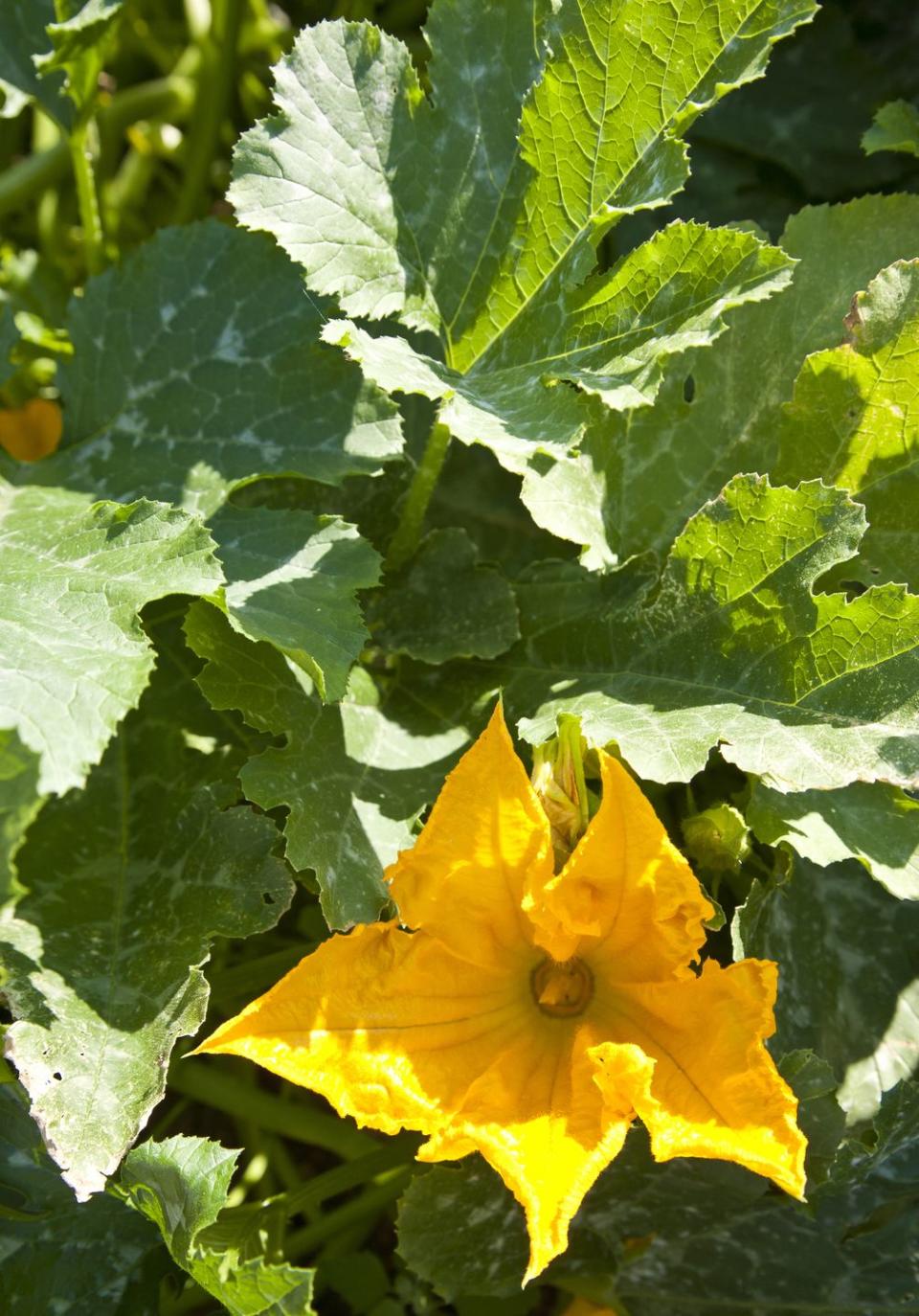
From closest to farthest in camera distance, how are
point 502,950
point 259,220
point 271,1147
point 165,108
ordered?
point 502,950
point 259,220
point 271,1147
point 165,108

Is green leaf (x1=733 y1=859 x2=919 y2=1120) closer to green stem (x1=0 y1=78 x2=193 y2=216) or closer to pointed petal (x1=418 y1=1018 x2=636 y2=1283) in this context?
pointed petal (x1=418 y1=1018 x2=636 y2=1283)

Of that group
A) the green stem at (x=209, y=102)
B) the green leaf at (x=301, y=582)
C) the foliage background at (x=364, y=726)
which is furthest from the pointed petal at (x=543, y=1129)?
the green stem at (x=209, y=102)

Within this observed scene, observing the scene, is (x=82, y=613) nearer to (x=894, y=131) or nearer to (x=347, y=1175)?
(x=347, y=1175)

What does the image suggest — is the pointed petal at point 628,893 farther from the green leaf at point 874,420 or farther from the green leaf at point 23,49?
the green leaf at point 23,49

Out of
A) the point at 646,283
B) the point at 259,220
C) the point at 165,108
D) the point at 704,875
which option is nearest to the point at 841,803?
the point at 704,875

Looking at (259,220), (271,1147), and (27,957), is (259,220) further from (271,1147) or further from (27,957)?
(271,1147)

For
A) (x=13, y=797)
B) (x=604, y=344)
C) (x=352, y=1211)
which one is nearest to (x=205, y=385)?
(x=604, y=344)
